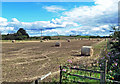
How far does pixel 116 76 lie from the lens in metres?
5.18

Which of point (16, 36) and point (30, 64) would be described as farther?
point (16, 36)

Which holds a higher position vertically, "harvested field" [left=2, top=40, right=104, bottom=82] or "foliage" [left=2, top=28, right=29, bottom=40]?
"foliage" [left=2, top=28, right=29, bottom=40]

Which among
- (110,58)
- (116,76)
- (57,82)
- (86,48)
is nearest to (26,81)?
(57,82)

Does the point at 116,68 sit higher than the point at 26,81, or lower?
higher

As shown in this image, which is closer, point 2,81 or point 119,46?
point 2,81

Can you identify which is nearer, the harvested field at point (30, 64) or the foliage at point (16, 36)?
the harvested field at point (30, 64)

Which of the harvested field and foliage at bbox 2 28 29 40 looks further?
foliage at bbox 2 28 29 40

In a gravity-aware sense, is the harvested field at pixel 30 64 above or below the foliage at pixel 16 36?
below

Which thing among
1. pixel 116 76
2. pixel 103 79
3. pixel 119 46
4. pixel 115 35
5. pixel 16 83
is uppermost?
pixel 115 35

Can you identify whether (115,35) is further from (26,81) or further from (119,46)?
(26,81)

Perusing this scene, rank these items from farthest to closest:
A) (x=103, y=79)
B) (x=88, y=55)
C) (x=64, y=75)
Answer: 1. (x=88, y=55)
2. (x=64, y=75)
3. (x=103, y=79)

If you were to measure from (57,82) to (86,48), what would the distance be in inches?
308

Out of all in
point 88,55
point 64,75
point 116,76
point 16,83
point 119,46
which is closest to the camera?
point 64,75

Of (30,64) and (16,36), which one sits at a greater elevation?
(16,36)
